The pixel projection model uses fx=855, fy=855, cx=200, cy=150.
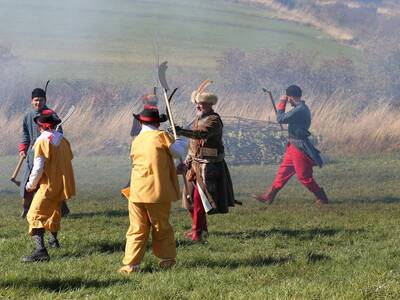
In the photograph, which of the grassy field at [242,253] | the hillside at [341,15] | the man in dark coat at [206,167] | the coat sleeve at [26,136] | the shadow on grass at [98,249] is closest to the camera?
the grassy field at [242,253]

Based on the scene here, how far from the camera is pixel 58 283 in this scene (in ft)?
21.2

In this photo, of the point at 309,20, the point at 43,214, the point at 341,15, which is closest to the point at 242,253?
the point at 43,214

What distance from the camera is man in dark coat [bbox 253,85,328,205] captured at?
12.2 metres

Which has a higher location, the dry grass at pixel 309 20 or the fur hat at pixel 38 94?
the fur hat at pixel 38 94

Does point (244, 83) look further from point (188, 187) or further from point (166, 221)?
point (166, 221)

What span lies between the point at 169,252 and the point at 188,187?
1831 millimetres

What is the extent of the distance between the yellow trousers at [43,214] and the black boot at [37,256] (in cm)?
19

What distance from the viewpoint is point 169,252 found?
281 inches

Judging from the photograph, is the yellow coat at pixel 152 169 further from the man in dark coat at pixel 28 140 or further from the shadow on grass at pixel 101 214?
the shadow on grass at pixel 101 214

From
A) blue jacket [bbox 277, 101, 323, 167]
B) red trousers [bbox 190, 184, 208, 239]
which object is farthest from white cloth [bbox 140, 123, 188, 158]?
blue jacket [bbox 277, 101, 323, 167]

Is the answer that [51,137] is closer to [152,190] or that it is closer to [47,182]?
[47,182]

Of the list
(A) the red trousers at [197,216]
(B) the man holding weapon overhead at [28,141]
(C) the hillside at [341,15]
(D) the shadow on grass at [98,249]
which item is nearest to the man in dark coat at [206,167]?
(A) the red trousers at [197,216]

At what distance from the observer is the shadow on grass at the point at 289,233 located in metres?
9.13

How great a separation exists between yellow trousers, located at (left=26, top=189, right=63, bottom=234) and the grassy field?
0.34m
